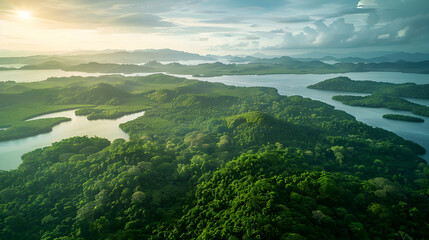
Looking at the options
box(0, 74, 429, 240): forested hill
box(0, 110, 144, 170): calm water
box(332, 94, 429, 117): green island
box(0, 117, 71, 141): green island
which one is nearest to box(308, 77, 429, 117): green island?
box(332, 94, 429, 117): green island

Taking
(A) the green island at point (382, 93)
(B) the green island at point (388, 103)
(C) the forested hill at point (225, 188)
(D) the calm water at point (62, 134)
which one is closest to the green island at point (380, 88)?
(A) the green island at point (382, 93)

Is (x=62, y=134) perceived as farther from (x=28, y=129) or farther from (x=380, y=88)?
(x=380, y=88)

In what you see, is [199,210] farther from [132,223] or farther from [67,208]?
[67,208]

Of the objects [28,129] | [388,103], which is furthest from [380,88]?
[28,129]

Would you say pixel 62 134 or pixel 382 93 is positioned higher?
pixel 382 93

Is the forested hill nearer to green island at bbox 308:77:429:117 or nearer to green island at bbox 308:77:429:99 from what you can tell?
green island at bbox 308:77:429:117

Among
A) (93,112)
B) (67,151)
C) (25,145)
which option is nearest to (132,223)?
(67,151)

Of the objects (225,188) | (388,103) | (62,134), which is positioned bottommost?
(62,134)
